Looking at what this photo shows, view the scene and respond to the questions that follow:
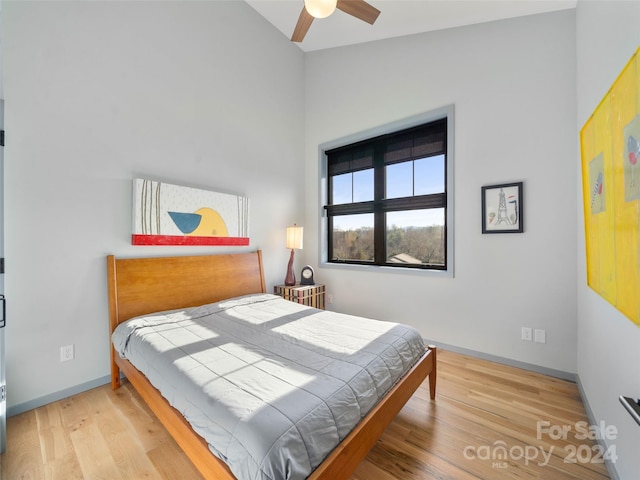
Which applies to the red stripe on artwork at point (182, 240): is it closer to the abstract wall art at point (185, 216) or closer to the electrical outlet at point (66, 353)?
the abstract wall art at point (185, 216)

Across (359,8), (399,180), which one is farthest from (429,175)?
(359,8)

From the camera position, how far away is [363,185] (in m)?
3.71

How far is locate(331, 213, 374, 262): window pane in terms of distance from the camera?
11.9 feet

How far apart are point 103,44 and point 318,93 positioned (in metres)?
2.56

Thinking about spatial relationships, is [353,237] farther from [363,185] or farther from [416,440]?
[416,440]

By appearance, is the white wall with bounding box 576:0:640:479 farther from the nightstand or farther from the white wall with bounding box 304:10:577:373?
the nightstand

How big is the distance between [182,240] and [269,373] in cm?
182

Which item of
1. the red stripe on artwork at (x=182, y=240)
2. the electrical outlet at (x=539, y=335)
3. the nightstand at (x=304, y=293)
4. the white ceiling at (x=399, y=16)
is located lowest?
the electrical outlet at (x=539, y=335)

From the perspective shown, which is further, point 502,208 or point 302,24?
point 502,208

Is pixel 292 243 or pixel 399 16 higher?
pixel 399 16

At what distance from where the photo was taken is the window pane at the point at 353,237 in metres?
3.62

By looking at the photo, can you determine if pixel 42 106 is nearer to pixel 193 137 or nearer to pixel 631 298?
pixel 193 137

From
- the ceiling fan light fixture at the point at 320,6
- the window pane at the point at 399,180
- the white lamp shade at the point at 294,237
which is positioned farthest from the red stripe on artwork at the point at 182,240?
the ceiling fan light fixture at the point at 320,6

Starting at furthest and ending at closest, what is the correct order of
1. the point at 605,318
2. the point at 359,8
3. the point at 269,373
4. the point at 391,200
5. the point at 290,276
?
the point at 290,276 → the point at 391,200 → the point at 359,8 → the point at 605,318 → the point at 269,373
